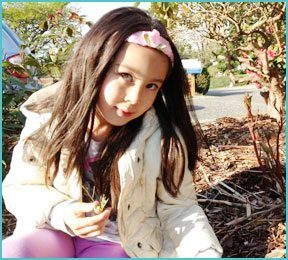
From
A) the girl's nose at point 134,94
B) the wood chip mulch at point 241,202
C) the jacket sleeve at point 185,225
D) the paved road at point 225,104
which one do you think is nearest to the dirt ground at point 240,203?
the wood chip mulch at point 241,202

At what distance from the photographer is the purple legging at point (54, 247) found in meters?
1.33

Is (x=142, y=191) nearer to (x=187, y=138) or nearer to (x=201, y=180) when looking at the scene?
(x=187, y=138)

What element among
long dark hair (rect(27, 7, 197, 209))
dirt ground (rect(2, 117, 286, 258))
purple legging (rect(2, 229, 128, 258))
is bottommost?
dirt ground (rect(2, 117, 286, 258))

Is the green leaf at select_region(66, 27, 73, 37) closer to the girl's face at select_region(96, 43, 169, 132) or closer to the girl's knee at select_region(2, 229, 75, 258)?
the girl's face at select_region(96, 43, 169, 132)

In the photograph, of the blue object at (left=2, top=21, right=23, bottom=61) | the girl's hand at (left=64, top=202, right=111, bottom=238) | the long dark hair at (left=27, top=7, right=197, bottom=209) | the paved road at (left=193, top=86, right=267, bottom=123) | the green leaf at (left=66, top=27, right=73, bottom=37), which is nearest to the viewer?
the girl's hand at (left=64, top=202, right=111, bottom=238)

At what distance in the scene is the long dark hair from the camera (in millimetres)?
1388

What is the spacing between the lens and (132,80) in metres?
1.35

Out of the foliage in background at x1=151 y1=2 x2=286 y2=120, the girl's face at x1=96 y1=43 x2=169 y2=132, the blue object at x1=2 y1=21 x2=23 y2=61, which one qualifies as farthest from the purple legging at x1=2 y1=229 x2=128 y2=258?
the foliage in background at x1=151 y1=2 x2=286 y2=120

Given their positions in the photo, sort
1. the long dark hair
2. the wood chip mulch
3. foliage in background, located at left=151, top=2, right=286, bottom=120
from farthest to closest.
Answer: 1. foliage in background, located at left=151, top=2, right=286, bottom=120
2. the wood chip mulch
3. the long dark hair

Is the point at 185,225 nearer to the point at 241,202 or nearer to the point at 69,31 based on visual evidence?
the point at 241,202

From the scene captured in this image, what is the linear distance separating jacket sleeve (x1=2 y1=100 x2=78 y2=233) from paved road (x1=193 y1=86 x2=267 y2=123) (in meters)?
2.52

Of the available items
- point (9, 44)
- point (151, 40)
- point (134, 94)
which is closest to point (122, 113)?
point (134, 94)

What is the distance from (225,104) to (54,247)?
3730 mm

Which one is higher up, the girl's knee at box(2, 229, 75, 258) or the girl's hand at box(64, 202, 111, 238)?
the girl's hand at box(64, 202, 111, 238)
